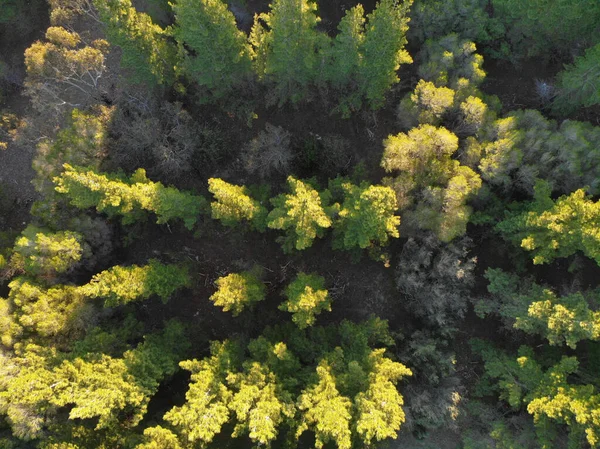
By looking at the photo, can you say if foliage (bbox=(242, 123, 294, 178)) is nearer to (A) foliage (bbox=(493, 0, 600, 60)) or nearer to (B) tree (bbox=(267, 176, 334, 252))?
(B) tree (bbox=(267, 176, 334, 252))

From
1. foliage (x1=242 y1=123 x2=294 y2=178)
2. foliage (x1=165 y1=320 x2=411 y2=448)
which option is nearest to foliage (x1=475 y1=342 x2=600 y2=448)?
foliage (x1=165 y1=320 x2=411 y2=448)

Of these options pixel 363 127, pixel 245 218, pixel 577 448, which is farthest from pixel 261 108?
pixel 577 448

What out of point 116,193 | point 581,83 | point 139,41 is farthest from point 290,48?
point 581,83

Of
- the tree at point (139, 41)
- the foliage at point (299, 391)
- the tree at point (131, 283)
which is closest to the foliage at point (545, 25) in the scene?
the foliage at point (299, 391)

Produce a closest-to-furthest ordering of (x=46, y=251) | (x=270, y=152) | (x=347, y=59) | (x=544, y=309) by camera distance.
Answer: (x=544, y=309) → (x=46, y=251) → (x=347, y=59) → (x=270, y=152)

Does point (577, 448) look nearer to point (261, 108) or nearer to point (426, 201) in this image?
point (426, 201)

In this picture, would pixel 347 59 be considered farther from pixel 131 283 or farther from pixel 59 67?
→ pixel 59 67
